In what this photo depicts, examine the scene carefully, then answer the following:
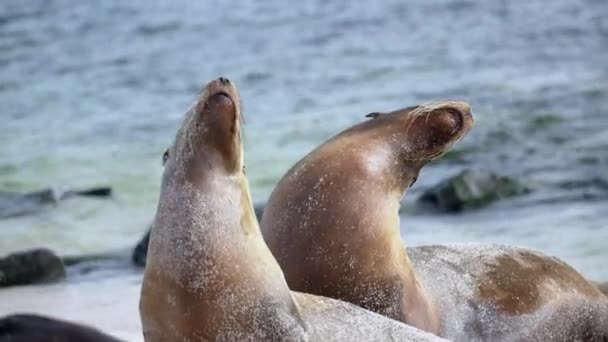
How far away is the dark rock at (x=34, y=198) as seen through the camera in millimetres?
10047

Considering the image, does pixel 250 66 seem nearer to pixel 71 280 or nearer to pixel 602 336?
pixel 71 280

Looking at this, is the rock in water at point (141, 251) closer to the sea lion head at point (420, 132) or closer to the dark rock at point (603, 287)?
the dark rock at point (603, 287)

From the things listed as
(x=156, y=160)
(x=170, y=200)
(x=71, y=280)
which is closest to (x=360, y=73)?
(x=156, y=160)

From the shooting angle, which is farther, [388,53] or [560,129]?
[388,53]

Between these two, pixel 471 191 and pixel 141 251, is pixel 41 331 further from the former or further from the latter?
pixel 471 191

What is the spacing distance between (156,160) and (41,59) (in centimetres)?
876

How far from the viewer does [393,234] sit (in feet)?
15.0

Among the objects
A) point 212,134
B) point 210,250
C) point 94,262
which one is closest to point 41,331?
point 210,250

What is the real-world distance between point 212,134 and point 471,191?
539cm

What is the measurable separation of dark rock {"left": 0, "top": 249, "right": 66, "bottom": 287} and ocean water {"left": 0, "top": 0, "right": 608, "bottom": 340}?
120mm

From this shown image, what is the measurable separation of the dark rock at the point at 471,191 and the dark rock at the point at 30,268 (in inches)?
92.7

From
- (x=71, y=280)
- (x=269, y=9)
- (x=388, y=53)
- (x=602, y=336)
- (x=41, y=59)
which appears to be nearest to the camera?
(x=602, y=336)

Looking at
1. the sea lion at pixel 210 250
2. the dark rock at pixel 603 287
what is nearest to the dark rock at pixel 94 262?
the dark rock at pixel 603 287

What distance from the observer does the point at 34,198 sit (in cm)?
1043
